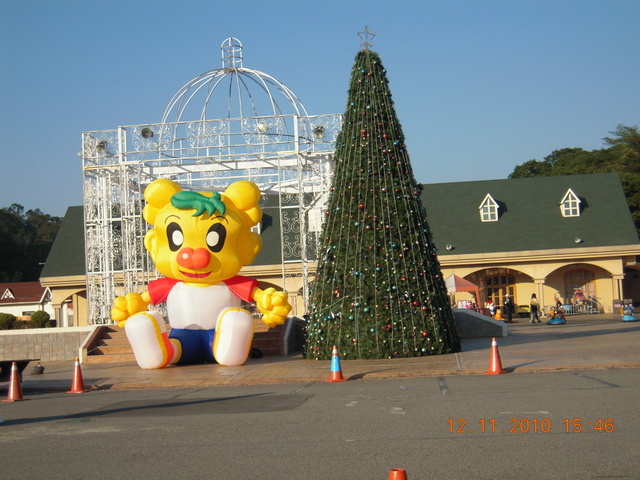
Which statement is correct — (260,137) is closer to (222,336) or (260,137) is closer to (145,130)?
(145,130)

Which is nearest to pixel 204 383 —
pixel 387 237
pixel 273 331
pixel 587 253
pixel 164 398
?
pixel 164 398

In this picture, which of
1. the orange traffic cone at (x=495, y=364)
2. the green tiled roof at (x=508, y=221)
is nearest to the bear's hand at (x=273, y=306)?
the orange traffic cone at (x=495, y=364)

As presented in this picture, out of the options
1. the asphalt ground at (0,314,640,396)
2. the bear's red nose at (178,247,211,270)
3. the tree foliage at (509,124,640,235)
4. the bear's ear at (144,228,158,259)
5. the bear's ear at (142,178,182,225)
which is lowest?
the asphalt ground at (0,314,640,396)

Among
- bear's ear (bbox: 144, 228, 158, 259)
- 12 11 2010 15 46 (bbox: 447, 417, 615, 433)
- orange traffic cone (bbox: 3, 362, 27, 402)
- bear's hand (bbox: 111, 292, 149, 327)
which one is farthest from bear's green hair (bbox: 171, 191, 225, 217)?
12 11 2010 15 46 (bbox: 447, 417, 615, 433)

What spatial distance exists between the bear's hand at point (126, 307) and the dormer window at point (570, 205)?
2676 centimetres

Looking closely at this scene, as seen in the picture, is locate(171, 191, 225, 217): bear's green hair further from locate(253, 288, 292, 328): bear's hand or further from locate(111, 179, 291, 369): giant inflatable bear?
locate(253, 288, 292, 328): bear's hand

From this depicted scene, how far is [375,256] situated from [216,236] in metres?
3.55

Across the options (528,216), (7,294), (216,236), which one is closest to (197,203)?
(216,236)

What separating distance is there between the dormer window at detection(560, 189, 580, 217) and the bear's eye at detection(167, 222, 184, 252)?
26.3 metres

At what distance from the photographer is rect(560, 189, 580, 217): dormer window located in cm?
3866

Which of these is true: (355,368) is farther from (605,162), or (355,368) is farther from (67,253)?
(605,162)

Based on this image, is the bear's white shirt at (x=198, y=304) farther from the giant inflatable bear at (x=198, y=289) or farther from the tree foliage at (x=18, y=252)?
the tree foliage at (x=18, y=252)

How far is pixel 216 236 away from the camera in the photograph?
17.1 metres

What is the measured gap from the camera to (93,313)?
79.5ft
